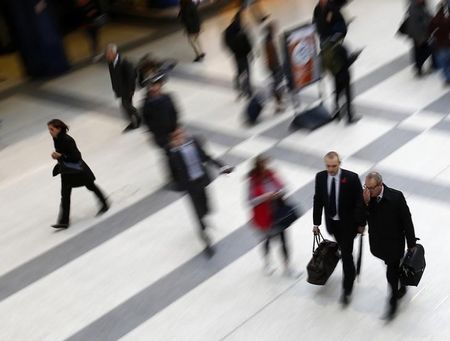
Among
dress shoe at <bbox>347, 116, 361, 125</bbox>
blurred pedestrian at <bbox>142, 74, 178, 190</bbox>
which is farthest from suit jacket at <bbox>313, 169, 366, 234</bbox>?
dress shoe at <bbox>347, 116, 361, 125</bbox>

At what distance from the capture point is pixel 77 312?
7.55 metres

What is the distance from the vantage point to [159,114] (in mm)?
9273

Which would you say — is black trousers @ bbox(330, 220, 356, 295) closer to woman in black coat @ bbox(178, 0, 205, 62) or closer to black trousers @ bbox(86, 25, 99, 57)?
woman in black coat @ bbox(178, 0, 205, 62)

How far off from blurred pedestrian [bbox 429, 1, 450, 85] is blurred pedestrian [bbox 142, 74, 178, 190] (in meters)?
4.72

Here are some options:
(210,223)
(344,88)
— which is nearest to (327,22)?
(344,88)

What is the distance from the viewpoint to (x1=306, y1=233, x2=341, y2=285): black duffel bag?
6.82 metres

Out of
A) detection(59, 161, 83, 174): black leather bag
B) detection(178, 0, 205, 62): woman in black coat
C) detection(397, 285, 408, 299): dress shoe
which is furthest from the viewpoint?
detection(178, 0, 205, 62): woman in black coat

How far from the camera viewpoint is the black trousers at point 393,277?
6245mm

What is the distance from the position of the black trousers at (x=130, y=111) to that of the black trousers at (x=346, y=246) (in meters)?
5.73

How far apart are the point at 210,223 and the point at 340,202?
Answer: 2.75 meters

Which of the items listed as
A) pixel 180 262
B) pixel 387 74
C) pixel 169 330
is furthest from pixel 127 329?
pixel 387 74

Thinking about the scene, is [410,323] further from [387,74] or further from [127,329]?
[387,74]

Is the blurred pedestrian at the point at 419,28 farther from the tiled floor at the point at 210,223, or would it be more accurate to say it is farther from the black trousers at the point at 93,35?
the black trousers at the point at 93,35

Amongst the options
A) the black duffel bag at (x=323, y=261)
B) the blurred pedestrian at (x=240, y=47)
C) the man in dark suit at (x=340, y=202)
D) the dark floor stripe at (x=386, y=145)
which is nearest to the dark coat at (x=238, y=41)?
the blurred pedestrian at (x=240, y=47)
